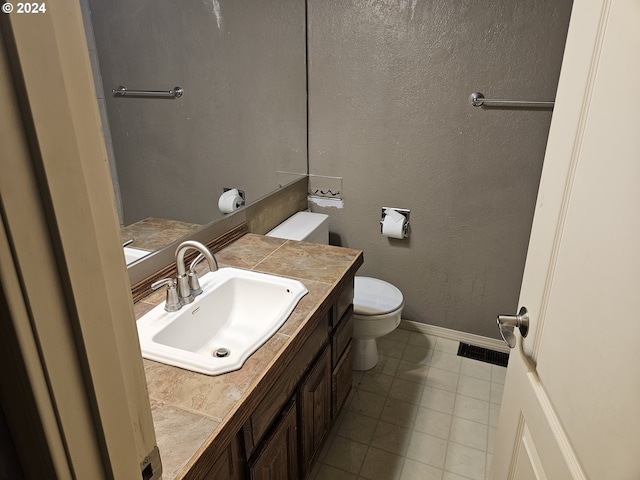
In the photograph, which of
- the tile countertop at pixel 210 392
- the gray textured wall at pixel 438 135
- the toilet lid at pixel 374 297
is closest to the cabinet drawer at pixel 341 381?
the toilet lid at pixel 374 297

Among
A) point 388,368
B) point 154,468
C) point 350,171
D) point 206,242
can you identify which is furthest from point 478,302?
point 154,468

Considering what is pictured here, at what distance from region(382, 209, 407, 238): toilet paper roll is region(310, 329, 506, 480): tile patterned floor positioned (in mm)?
682

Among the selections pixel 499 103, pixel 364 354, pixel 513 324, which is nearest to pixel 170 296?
pixel 513 324

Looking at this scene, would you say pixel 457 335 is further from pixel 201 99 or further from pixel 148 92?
pixel 148 92

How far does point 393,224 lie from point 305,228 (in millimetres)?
510

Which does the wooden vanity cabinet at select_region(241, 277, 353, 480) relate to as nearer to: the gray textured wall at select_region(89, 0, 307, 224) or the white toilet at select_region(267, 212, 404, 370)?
the white toilet at select_region(267, 212, 404, 370)

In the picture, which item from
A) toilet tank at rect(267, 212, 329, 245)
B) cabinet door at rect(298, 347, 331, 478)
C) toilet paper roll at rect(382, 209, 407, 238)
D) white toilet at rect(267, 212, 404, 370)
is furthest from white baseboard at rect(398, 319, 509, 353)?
cabinet door at rect(298, 347, 331, 478)

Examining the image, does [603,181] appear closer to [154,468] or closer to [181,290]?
[154,468]

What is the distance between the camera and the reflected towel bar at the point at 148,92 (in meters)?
1.39

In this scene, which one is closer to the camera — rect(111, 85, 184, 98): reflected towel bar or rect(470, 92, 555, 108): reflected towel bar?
rect(111, 85, 184, 98): reflected towel bar

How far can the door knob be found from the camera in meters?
0.99

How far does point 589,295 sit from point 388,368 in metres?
1.81

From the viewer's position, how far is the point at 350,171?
98.6 inches

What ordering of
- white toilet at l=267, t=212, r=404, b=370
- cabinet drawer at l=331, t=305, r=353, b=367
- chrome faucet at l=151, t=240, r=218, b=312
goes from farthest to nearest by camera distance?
1. white toilet at l=267, t=212, r=404, b=370
2. cabinet drawer at l=331, t=305, r=353, b=367
3. chrome faucet at l=151, t=240, r=218, b=312
